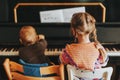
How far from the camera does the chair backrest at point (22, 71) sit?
6.39 ft

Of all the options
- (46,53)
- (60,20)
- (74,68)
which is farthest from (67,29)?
(74,68)

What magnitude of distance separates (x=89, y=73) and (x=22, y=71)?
0.47m

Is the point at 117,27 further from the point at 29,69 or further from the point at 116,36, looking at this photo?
the point at 29,69

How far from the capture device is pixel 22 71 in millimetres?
2002

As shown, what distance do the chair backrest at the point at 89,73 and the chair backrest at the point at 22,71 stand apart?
0.22 ft

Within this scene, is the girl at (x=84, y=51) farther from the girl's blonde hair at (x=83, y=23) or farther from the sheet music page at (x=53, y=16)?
the sheet music page at (x=53, y=16)

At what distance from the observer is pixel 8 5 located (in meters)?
2.83

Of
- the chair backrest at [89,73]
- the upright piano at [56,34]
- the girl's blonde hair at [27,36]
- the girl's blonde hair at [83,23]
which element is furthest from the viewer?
the upright piano at [56,34]

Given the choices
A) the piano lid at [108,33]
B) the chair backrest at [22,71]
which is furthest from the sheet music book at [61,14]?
the chair backrest at [22,71]

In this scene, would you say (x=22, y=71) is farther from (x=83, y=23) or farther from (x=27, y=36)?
(x=83, y=23)

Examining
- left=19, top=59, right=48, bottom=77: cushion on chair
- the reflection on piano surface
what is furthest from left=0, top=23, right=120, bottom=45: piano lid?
left=19, top=59, right=48, bottom=77: cushion on chair

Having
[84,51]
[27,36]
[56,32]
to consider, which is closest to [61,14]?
[56,32]

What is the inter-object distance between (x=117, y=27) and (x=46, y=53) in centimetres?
75

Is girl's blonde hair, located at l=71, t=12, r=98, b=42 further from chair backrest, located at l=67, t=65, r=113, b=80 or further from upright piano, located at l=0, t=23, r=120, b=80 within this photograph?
upright piano, located at l=0, t=23, r=120, b=80
